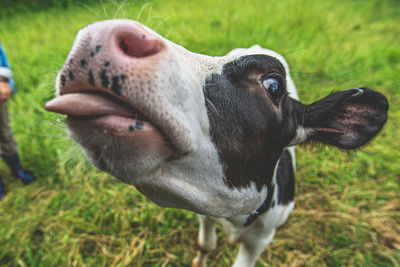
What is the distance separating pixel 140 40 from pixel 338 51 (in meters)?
4.88

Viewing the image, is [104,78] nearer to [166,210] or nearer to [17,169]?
[166,210]

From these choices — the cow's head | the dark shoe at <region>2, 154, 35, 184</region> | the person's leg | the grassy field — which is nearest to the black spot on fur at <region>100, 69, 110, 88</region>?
the cow's head

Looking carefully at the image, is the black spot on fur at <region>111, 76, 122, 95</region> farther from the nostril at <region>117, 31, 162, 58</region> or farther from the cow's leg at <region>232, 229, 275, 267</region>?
the cow's leg at <region>232, 229, 275, 267</region>

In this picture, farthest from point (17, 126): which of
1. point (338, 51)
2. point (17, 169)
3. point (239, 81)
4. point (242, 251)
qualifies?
point (338, 51)

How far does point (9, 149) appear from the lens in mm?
2625

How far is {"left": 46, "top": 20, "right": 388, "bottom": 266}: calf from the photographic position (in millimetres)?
748

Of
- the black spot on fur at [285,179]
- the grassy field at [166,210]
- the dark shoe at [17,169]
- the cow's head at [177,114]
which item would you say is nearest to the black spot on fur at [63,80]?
the cow's head at [177,114]

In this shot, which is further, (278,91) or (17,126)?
(17,126)

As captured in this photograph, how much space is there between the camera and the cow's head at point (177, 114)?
2.44ft

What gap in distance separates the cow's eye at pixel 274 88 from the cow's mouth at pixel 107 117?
585 mm

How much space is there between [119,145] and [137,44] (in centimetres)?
28

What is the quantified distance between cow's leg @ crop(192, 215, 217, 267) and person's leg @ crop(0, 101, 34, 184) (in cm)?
186

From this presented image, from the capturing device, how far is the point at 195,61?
3.34 feet

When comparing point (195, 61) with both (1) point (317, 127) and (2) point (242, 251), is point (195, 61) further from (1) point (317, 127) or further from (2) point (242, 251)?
(2) point (242, 251)
